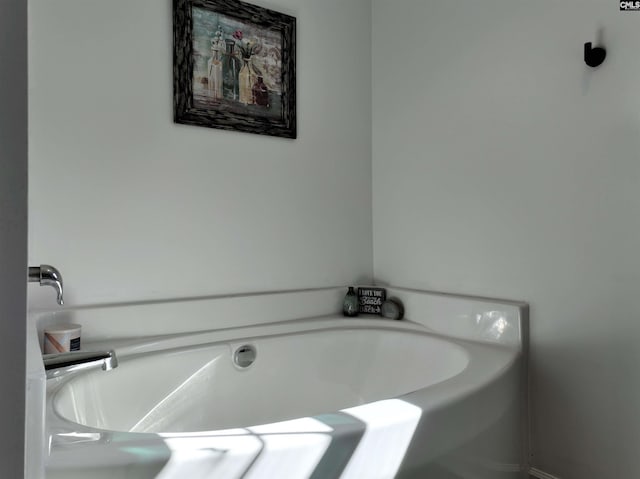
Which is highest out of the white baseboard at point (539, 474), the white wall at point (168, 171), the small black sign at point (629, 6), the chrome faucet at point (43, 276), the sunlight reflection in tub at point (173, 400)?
the small black sign at point (629, 6)

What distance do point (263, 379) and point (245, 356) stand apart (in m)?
0.11

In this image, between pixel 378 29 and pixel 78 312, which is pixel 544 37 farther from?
pixel 78 312

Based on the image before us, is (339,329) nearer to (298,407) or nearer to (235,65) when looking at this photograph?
(298,407)

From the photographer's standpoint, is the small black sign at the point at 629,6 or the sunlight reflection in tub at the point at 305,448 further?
the small black sign at the point at 629,6

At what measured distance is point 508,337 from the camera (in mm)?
1463

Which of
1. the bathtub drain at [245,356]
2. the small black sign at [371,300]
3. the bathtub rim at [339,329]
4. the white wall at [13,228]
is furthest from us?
the small black sign at [371,300]

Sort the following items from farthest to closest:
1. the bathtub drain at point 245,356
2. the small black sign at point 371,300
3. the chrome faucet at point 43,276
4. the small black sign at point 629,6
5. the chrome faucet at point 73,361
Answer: the small black sign at point 371,300, the bathtub drain at point 245,356, the small black sign at point 629,6, the chrome faucet at point 73,361, the chrome faucet at point 43,276

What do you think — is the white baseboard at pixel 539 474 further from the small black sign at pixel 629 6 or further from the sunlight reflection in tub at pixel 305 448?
the small black sign at pixel 629 6

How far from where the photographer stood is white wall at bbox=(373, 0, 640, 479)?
1.23m

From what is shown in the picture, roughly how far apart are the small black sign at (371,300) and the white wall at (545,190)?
149 millimetres

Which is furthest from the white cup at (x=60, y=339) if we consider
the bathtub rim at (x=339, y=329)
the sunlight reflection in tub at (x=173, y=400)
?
the sunlight reflection in tub at (x=173, y=400)

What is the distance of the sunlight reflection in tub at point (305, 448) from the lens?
28.4 inches

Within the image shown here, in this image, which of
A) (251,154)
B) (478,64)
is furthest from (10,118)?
(478,64)

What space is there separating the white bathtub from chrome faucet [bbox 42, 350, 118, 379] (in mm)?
133
